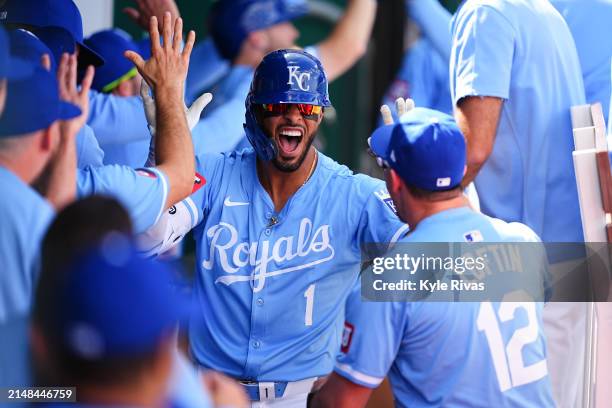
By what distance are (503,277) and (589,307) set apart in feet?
2.80

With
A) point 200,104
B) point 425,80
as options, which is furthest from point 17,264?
point 425,80

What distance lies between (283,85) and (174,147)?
65cm

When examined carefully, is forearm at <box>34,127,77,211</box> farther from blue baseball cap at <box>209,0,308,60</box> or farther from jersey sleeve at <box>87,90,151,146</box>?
blue baseball cap at <box>209,0,308,60</box>

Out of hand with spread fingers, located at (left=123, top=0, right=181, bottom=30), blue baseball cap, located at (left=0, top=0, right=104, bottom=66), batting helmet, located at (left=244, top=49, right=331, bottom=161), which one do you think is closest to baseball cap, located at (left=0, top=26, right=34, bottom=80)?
blue baseball cap, located at (left=0, top=0, right=104, bottom=66)

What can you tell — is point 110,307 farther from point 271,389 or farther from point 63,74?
point 271,389

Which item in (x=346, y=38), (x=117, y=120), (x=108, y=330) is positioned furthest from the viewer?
(x=346, y=38)

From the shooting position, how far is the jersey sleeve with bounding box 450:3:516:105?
11.1 ft

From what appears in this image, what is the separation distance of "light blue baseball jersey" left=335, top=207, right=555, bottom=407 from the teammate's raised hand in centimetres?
→ 82

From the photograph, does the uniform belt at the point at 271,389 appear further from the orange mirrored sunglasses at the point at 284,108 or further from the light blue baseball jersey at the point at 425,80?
the light blue baseball jersey at the point at 425,80

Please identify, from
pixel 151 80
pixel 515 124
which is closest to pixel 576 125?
pixel 515 124

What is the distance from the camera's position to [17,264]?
2.02 meters

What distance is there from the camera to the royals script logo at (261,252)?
10.3 ft

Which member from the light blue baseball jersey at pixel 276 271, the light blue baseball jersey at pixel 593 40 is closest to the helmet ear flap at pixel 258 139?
the light blue baseball jersey at pixel 276 271

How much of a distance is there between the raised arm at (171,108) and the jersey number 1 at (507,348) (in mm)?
914
